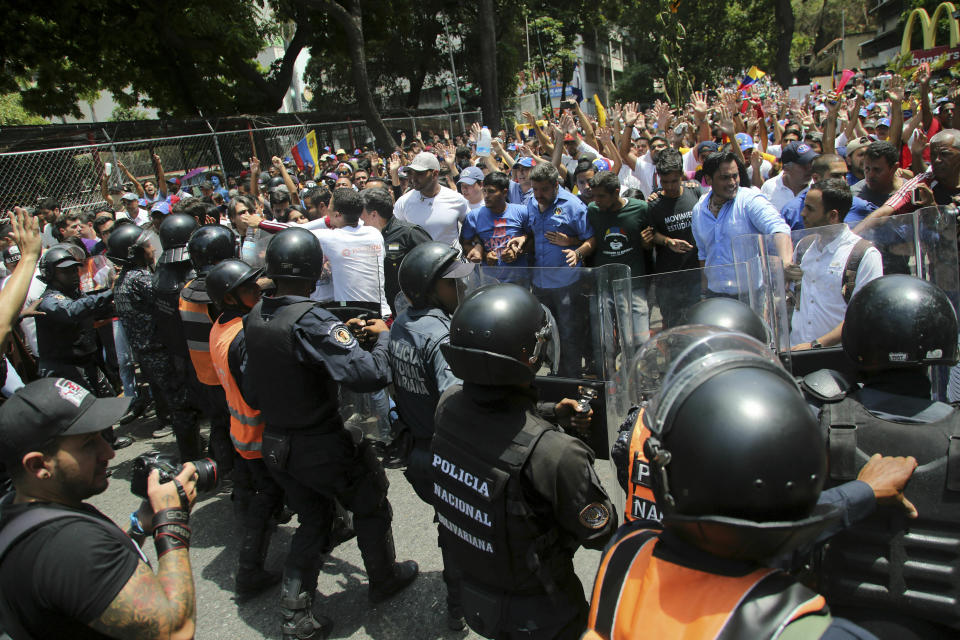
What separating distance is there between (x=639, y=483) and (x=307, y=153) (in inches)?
492

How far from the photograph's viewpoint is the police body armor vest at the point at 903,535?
1685 millimetres

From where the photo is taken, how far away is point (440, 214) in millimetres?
6441

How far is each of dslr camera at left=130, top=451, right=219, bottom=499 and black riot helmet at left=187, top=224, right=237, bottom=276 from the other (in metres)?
2.74

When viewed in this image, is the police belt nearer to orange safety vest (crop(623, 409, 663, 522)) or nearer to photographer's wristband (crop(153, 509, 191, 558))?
photographer's wristband (crop(153, 509, 191, 558))

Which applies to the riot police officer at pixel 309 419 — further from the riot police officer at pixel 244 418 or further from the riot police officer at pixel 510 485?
the riot police officer at pixel 510 485

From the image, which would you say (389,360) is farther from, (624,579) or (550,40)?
(550,40)

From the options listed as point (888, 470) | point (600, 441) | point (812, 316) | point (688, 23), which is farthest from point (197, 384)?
point (688, 23)

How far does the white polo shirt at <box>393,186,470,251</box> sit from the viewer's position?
21.1ft

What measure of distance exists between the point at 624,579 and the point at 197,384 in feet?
15.6

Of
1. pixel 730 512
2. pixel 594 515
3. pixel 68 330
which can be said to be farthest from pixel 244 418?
pixel 68 330

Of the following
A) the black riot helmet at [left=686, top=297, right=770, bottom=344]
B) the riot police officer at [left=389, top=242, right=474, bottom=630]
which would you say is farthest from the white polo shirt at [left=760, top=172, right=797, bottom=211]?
the black riot helmet at [left=686, top=297, right=770, bottom=344]

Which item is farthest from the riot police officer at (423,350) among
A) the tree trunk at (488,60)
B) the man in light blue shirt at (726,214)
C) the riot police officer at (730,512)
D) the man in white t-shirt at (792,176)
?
the tree trunk at (488,60)

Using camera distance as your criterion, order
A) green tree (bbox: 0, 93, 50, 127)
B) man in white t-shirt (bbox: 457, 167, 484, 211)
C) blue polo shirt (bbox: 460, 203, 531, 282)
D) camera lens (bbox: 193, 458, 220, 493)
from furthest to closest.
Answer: green tree (bbox: 0, 93, 50, 127)
man in white t-shirt (bbox: 457, 167, 484, 211)
blue polo shirt (bbox: 460, 203, 531, 282)
camera lens (bbox: 193, 458, 220, 493)

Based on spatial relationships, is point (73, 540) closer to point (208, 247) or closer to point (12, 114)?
point (208, 247)
